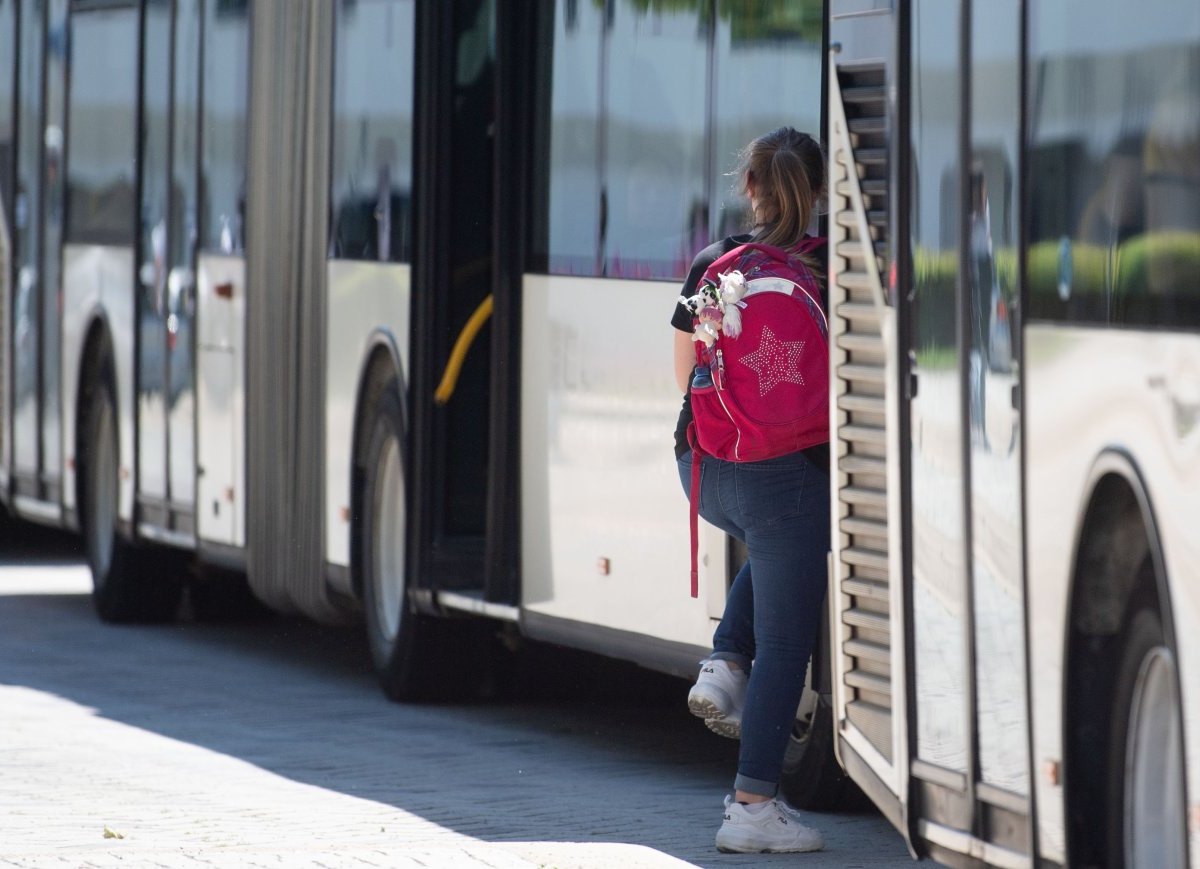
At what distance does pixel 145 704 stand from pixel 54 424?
14.6 ft

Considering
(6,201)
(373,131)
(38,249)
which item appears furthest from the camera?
(6,201)

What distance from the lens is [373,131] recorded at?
10953 millimetres

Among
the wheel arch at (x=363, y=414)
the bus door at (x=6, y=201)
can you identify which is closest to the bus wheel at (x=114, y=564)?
the bus door at (x=6, y=201)

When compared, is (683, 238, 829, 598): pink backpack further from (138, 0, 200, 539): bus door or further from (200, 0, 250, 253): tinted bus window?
(138, 0, 200, 539): bus door

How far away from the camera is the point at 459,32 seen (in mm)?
10414

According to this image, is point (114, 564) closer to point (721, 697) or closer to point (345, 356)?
point (345, 356)

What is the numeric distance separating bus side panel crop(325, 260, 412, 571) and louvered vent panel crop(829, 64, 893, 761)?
13.5 feet

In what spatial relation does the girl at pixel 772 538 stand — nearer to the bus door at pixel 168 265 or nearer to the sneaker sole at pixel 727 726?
the sneaker sole at pixel 727 726

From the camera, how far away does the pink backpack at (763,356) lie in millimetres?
7047

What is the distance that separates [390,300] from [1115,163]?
6081mm

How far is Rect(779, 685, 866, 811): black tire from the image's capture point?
7855 mm

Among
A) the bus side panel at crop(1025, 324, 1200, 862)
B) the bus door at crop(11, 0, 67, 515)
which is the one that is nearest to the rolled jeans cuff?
the bus side panel at crop(1025, 324, 1200, 862)

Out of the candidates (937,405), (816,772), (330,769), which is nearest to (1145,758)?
(937,405)

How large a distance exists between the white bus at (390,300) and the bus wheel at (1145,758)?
2.85 meters
